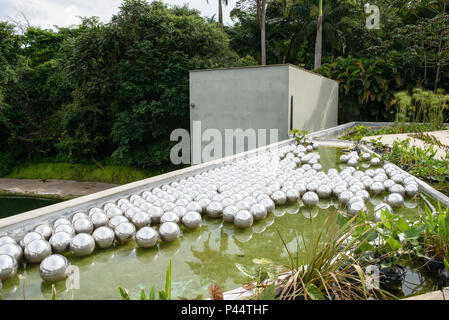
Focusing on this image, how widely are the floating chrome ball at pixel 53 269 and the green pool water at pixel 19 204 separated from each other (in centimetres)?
1306

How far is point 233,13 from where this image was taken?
21.0 metres

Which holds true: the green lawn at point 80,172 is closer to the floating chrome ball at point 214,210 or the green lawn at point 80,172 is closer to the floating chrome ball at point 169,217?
the floating chrome ball at point 214,210

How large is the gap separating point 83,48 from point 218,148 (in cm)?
774

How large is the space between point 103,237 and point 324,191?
2.05 meters

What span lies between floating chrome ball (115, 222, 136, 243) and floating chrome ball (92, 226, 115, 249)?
0.04m

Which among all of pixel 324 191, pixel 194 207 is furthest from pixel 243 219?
pixel 324 191

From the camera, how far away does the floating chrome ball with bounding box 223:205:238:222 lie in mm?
2531

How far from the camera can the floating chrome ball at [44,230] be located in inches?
81.9

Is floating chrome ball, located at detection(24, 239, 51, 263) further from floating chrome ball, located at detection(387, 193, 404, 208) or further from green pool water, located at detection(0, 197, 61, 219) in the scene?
green pool water, located at detection(0, 197, 61, 219)

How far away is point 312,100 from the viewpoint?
420 inches

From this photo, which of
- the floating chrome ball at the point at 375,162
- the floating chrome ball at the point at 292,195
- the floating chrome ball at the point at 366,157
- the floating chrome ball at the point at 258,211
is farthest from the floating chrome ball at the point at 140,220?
the floating chrome ball at the point at 366,157

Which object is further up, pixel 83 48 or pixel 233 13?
pixel 233 13

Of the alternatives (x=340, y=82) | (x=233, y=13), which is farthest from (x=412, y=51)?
(x=233, y=13)

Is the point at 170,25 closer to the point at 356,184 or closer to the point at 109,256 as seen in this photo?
the point at 356,184
